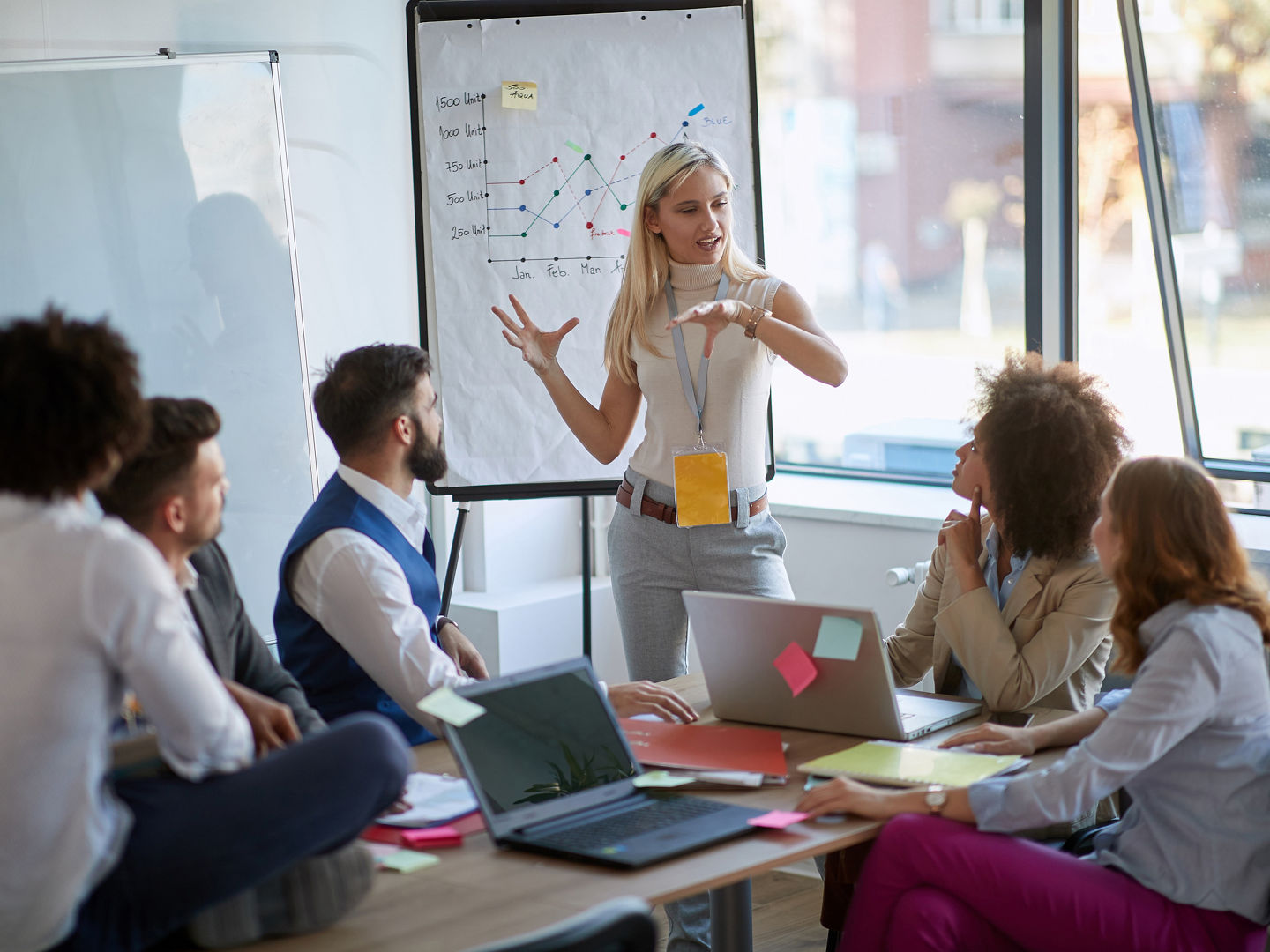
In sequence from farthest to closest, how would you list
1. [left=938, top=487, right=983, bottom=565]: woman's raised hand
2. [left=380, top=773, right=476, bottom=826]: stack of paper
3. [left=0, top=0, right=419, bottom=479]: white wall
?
[left=0, top=0, right=419, bottom=479]: white wall < [left=938, top=487, right=983, bottom=565]: woman's raised hand < [left=380, top=773, right=476, bottom=826]: stack of paper

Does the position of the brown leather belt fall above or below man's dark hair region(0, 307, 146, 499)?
below

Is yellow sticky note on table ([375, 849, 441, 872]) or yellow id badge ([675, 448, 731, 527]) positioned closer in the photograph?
yellow sticky note on table ([375, 849, 441, 872])

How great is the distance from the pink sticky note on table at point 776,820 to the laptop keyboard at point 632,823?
0.06 m

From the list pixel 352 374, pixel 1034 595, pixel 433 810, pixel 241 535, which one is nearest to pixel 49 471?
pixel 433 810

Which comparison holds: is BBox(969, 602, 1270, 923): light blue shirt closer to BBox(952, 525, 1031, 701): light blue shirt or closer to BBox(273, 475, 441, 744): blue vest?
BBox(952, 525, 1031, 701): light blue shirt

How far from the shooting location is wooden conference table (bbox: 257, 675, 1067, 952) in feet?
4.46

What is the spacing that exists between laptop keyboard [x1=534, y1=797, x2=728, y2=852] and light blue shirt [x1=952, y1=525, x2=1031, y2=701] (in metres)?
0.75

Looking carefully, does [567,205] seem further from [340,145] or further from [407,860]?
[407,860]

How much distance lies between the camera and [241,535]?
3295mm

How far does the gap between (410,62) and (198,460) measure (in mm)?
1911

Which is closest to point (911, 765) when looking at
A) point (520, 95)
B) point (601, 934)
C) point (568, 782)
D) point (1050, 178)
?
point (568, 782)

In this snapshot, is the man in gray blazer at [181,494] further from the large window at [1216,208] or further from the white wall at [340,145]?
the large window at [1216,208]

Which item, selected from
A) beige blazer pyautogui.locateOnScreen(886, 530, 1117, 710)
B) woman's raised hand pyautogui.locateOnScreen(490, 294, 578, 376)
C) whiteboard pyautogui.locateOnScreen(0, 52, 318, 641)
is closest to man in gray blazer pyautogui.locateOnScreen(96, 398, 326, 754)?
beige blazer pyautogui.locateOnScreen(886, 530, 1117, 710)

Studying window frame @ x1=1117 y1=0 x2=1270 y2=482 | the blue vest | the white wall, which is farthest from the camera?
the white wall
